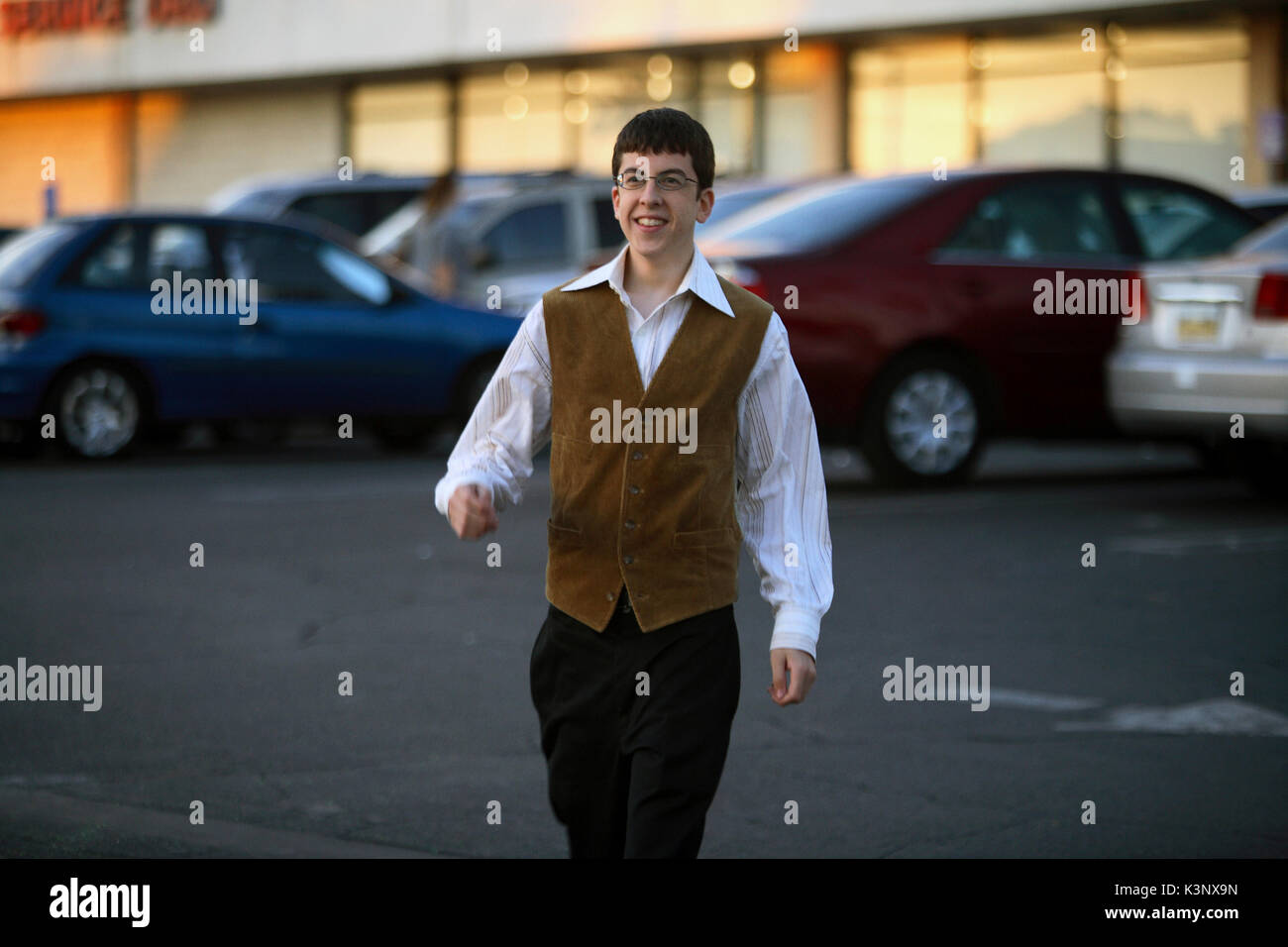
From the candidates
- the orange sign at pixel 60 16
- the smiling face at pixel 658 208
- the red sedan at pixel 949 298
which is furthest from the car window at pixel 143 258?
the orange sign at pixel 60 16

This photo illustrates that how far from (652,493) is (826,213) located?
27.0ft

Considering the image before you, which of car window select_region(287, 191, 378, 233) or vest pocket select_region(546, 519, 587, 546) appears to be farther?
car window select_region(287, 191, 378, 233)

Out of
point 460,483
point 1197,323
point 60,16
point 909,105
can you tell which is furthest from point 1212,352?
point 60,16

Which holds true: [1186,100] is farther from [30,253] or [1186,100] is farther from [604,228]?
[30,253]

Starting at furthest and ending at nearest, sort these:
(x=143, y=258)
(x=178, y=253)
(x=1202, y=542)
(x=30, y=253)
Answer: (x=178, y=253) < (x=143, y=258) < (x=30, y=253) < (x=1202, y=542)

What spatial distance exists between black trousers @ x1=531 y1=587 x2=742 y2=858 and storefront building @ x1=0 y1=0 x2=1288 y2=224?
620 inches

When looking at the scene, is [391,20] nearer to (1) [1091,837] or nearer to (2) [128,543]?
(2) [128,543]

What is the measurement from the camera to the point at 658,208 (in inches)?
138

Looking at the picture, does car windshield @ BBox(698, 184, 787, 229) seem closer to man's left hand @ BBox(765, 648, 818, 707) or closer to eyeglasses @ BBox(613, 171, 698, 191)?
eyeglasses @ BBox(613, 171, 698, 191)

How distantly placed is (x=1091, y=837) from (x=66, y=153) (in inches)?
1451

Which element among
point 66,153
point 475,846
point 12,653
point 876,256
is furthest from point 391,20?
point 475,846

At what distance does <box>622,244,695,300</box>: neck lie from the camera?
11.7 ft

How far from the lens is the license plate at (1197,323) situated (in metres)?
10.7

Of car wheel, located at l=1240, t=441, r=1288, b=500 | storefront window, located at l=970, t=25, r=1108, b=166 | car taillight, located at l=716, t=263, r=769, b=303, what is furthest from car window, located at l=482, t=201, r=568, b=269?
storefront window, located at l=970, t=25, r=1108, b=166
